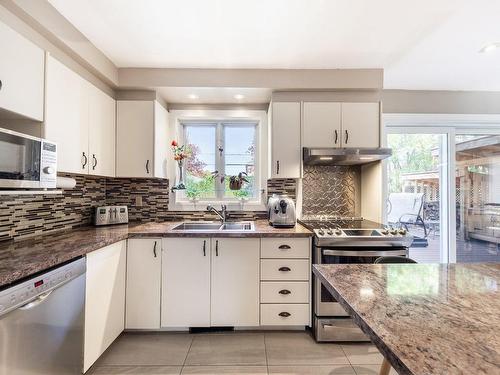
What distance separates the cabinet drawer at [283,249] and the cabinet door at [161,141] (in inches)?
49.0

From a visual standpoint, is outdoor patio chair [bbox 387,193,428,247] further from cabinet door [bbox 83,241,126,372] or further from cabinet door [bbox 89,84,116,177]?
cabinet door [bbox 89,84,116,177]

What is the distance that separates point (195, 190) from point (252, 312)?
139 centimetres

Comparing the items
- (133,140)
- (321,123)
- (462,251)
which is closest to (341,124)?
(321,123)

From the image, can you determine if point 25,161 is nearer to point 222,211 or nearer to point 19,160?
point 19,160

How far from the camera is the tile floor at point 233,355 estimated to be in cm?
174

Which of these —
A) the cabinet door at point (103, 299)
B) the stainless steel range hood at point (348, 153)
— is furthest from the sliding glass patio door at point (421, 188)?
the cabinet door at point (103, 299)

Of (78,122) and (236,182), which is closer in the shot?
(78,122)

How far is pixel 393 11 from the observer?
64.7 inches

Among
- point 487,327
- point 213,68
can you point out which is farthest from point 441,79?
point 487,327

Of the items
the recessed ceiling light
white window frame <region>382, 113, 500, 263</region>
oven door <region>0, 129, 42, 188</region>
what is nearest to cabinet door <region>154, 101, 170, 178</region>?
oven door <region>0, 129, 42, 188</region>

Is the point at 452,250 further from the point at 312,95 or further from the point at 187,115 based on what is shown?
the point at 187,115

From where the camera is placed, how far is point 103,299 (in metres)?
1.76

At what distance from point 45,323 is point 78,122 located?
Result: 1352 millimetres

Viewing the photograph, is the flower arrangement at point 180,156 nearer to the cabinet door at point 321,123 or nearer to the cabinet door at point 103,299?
the cabinet door at point 103,299
